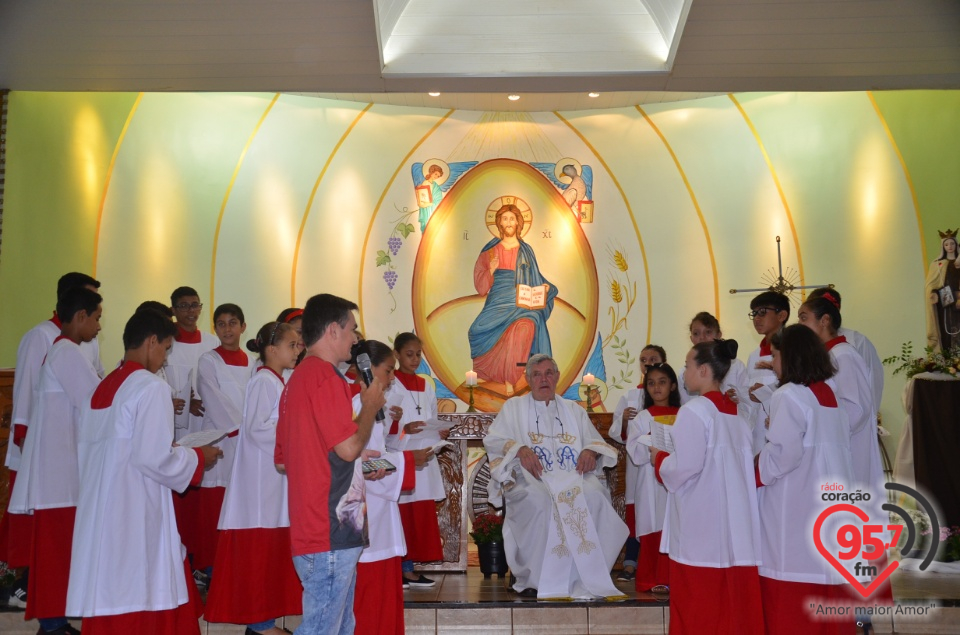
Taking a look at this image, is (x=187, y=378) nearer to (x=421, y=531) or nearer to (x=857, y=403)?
(x=421, y=531)

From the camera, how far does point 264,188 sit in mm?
10148

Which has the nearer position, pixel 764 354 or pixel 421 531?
pixel 764 354

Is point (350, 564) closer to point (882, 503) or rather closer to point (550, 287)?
point (882, 503)

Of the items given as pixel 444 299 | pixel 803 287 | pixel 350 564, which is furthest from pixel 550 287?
pixel 350 564

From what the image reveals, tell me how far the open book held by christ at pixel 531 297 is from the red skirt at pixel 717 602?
590 cm

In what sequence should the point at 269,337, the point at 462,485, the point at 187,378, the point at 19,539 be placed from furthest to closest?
the point at 462,485
the point at 187,378
the point at 19,539
the point at 269,337

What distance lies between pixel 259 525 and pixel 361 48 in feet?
12.7

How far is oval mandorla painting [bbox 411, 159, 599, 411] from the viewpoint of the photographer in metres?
10.4

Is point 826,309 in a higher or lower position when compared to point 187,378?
higher

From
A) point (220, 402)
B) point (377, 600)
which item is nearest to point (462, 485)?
point (220, 402)

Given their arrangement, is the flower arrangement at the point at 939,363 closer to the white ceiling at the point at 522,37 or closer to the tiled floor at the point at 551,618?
the tiled floor at the point at 551,618

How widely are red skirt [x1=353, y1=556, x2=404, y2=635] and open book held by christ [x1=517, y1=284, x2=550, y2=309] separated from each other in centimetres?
606

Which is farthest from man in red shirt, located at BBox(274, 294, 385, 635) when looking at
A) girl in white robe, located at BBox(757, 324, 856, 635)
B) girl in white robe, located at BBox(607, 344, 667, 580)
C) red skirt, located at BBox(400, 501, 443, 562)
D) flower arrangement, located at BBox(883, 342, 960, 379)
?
flower arrangement, located at BBox(883, 342, 960, 379)

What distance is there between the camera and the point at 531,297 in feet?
34.4
